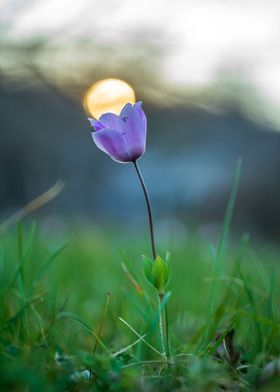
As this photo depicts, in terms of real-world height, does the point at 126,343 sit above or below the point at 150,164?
above

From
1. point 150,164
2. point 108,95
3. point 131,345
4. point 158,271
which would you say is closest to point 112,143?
point 158,271

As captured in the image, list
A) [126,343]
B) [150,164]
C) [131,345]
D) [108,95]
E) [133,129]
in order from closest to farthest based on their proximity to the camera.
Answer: [131,345] → [133,129] → [126,343] → [108,95] → [150,164]

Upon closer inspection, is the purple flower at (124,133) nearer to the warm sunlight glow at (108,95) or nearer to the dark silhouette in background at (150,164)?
the warm sunlight glow at (108,95)

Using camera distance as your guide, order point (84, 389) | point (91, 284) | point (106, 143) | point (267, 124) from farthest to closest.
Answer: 1. point (267, 124)
2. point (91, 284)
3. point (106, 143)
4. point (84, 389)

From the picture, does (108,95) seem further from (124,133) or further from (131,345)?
(131,345)

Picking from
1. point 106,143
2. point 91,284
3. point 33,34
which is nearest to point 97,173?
point 33,34

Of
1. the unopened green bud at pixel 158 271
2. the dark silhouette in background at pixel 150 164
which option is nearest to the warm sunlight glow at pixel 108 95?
the dark silhouette in background at pixel 150 164

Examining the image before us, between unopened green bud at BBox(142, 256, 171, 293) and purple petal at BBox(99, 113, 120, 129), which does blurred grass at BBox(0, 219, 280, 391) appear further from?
purple petal at BBox(99, 113, 120, 129)

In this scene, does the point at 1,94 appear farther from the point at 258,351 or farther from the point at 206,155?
the point at 258,351
